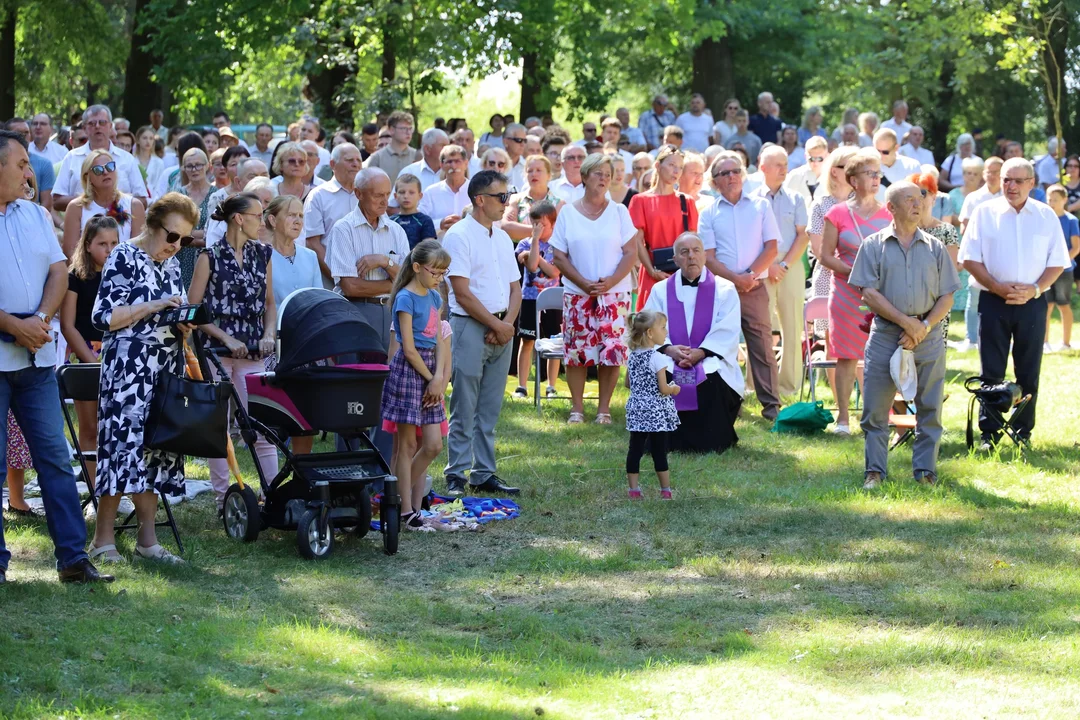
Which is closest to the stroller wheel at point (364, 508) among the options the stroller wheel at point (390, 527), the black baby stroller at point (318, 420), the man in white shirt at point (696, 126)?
the black baby stroller at point (318, 420)

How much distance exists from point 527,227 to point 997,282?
4059mm

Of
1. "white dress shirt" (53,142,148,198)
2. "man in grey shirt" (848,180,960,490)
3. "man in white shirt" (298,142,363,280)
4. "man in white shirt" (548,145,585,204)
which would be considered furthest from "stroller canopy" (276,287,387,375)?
"man in white shirt" (548,145,585,204)

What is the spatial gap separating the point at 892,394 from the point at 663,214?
3388mm

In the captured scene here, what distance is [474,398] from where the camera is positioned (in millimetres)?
9320

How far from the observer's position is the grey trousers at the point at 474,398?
30.2ft

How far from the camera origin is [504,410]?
41.0ft

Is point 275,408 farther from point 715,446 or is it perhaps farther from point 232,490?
point 715,446

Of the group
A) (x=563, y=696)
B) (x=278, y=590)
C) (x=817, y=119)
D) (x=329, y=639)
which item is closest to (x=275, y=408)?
(x=278, y=590)

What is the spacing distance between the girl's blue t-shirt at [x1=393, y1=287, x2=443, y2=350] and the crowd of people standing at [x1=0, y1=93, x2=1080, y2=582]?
1 centimetres

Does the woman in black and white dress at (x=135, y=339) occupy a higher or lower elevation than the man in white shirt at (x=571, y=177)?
lower

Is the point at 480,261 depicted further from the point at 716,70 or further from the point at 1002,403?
the point at 716,70

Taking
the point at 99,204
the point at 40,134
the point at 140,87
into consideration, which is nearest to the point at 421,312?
the point at 99,204

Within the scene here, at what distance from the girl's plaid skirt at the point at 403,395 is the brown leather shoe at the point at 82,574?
194 cm

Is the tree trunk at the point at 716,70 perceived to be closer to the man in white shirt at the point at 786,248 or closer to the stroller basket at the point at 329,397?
the man in white shirt at the point at 786,248
